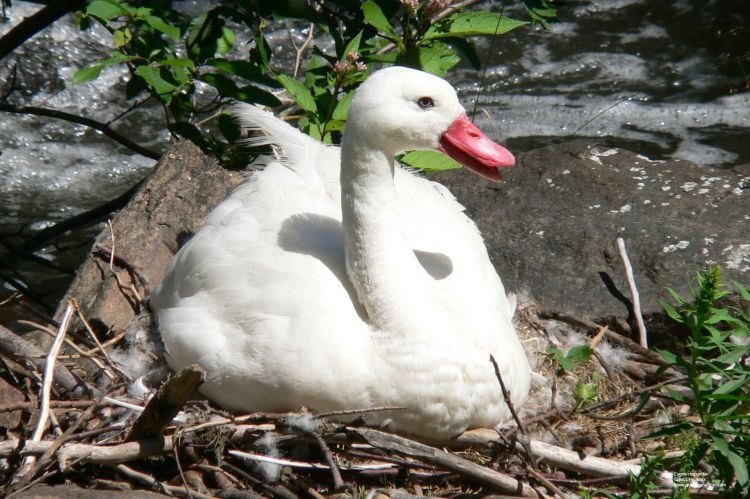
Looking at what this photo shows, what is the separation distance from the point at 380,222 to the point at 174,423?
1.06m

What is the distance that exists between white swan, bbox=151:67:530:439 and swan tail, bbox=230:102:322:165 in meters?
0.44

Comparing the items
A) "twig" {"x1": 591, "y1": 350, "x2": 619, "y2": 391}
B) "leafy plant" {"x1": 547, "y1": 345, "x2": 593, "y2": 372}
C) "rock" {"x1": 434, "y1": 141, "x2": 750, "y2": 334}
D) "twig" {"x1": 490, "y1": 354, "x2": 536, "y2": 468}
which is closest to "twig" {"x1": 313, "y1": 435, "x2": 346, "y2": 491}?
"twig" {"x1": 490, "y1": 354, "x2": 536, "y2": 468}

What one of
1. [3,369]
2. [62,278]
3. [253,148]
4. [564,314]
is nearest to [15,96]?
[62,278]

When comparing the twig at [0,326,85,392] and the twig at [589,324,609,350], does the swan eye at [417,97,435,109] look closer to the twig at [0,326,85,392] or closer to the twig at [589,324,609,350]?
the twig at [589,324,609,350]

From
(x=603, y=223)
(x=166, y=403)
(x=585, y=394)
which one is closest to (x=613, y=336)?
(x=585, y=394)

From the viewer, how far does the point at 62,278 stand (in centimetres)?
715

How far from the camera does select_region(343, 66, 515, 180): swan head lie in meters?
3.63

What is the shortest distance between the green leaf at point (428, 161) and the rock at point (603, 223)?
564 millimetres

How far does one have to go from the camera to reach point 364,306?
388 centimetres

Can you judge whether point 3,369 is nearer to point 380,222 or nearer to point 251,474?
point 251,474

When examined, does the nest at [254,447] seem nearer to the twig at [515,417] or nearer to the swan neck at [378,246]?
the twig at [515,417]

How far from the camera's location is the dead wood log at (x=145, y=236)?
4617 mm

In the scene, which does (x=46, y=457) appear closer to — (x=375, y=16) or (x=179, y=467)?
(x=179, y=467)

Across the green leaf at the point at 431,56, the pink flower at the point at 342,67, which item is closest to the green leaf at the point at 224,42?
the pink flower at the point at 342,67
